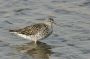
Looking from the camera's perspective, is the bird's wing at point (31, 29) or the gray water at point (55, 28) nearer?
the gray water at point (55, 28)

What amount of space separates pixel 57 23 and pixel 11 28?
71.7 inches

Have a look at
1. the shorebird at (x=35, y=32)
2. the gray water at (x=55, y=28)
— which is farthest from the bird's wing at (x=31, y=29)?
the gray water at (x=55, y=28)

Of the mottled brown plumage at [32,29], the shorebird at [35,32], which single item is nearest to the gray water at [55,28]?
the shorebird at [35,32]

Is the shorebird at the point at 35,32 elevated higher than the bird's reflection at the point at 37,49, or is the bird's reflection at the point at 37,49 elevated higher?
the shorebird at the point at 35,32

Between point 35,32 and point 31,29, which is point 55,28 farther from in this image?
point 31,29

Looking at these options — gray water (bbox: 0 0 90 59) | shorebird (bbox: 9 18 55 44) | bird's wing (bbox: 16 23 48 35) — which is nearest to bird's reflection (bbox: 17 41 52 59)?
gray water (bbox: 0 0 90 59)

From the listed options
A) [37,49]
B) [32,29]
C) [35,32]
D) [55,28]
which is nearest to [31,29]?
[32,29]

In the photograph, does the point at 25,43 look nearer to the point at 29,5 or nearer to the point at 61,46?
the point at 61,46

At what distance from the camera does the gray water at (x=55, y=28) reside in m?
14.2

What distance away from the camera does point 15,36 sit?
1584 centimetres

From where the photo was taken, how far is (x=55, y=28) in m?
16.5

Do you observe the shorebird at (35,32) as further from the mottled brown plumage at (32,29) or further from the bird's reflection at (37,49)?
the bird's reflection at (37,49)

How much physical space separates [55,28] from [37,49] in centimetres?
176

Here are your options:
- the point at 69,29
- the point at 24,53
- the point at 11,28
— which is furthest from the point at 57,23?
the point at 24,53
